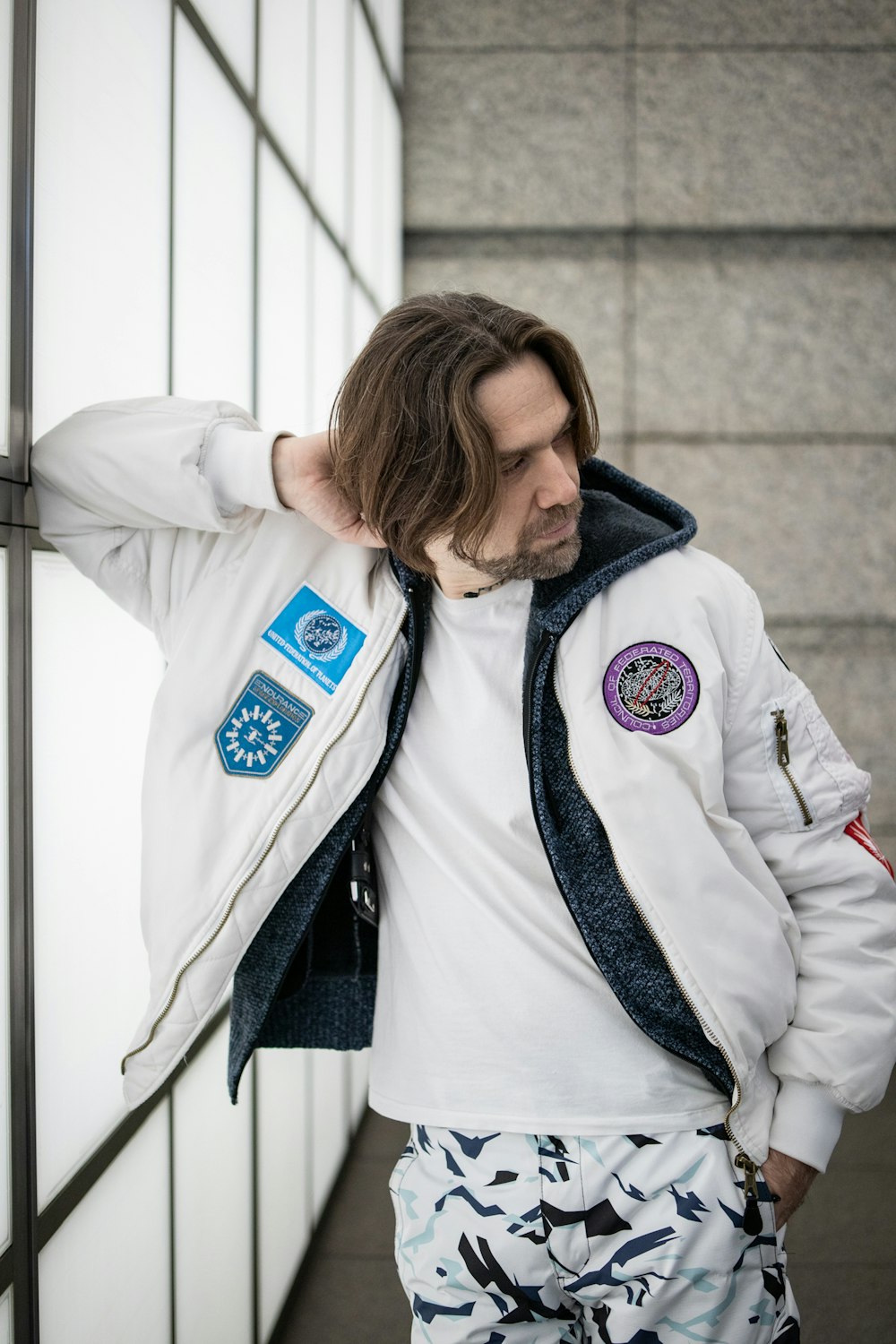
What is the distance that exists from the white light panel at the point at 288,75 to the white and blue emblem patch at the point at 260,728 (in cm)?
130

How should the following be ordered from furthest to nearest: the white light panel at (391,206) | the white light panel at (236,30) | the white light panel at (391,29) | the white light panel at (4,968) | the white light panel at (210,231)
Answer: the white light panel at (391,206) → the white light panel at (391,29) → the white light panel at (236,30) → the white light panel at (210,231) → the white light panel at (4,968)

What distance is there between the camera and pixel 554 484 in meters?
1.16

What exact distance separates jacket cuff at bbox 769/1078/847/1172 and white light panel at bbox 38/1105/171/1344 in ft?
2.56

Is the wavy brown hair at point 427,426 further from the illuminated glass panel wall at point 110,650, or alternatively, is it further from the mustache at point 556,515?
the illuminated glass panel wall at point 110,650

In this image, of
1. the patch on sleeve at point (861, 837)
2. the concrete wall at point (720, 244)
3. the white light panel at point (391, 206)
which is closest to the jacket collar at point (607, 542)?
the patch on sleeve at point (861, 837)

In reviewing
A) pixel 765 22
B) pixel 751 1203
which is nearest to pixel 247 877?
pixel 751 1203

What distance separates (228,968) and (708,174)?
316 cm

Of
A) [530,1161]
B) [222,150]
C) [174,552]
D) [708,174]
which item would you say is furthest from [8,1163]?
[708,174]

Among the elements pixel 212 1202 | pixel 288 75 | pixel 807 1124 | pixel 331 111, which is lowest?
pixel 212 1202

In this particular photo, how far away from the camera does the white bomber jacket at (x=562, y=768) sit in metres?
1.09

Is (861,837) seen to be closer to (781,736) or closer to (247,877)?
(781,736)

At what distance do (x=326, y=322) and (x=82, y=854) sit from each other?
1.63 metres

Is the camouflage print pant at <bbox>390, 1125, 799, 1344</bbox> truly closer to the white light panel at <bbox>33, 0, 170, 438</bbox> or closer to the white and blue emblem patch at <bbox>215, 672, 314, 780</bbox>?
the white and blue emblem patch at <bbox>215, 672, 314, 780</bbox>

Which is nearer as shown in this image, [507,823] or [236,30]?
[507,823]
